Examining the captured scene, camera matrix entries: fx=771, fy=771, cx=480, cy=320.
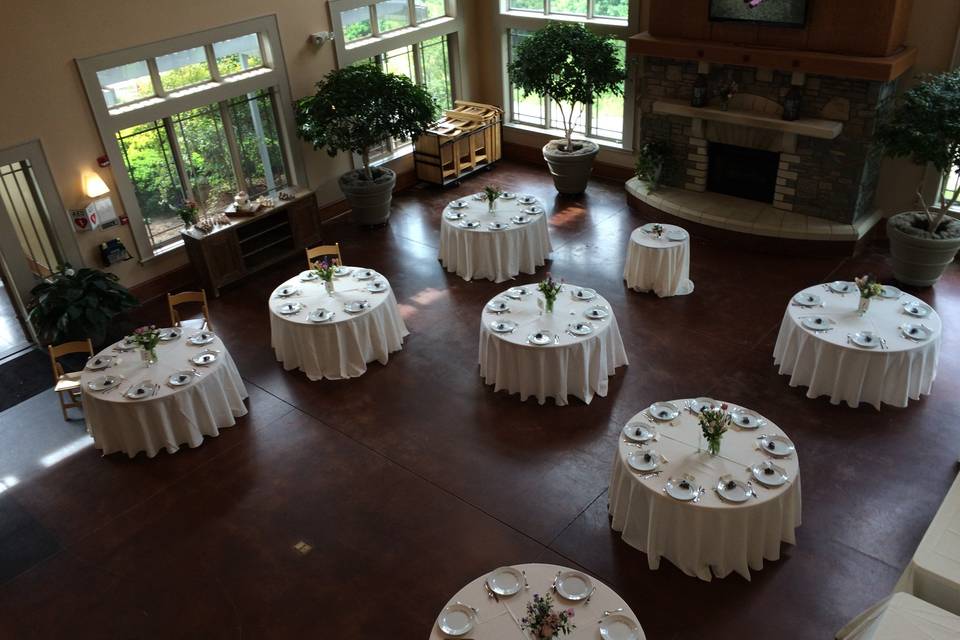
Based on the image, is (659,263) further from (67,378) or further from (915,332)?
(67,378)

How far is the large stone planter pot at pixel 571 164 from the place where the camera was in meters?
14.1

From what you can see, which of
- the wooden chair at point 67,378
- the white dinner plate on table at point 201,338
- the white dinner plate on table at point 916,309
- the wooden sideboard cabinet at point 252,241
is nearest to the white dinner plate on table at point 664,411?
the white dinner plate on table at point 916,309

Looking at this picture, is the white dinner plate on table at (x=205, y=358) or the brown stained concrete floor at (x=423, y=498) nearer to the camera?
the brown stained concrete floor at (x=423, y=498)

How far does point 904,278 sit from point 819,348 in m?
3.34

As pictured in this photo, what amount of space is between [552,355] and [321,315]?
9.66 ft

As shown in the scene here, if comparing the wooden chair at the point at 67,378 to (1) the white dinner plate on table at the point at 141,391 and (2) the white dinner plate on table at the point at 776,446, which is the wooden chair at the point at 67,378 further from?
(2) the white dinner plate on table at the point at 776,446

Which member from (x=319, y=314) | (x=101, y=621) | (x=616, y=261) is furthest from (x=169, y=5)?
(x=101, y=621)

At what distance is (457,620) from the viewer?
5430 mm

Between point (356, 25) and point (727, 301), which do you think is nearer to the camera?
point (727, 301)

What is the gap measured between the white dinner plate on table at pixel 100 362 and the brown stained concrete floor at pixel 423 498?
0.96 m

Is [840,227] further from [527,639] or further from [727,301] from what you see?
[527,639]

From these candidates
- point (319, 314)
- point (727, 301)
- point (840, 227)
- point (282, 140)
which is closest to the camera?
point (319, 314)

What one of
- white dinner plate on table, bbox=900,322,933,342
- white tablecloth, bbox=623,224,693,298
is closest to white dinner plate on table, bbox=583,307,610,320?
white tablecloth, bbox=623,224,693,298

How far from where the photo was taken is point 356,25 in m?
13.7
